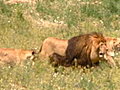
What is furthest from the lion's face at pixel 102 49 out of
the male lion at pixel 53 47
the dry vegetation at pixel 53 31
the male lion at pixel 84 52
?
the male lion at pixel 53 47

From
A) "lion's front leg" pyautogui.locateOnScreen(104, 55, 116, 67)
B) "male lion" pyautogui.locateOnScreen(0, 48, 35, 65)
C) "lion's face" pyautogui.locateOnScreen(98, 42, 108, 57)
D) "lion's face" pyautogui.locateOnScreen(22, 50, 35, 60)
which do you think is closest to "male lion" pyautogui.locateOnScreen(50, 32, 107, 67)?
"lion's face" pyautogui.locateOnScreen(98, 42, 108, 57)

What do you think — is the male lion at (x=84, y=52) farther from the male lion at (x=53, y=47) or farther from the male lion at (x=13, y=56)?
the male lion at (x=13, y=56)

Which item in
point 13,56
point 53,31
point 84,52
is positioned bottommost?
point 53,31

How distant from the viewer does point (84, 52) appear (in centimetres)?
966

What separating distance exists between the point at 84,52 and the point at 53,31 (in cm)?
378

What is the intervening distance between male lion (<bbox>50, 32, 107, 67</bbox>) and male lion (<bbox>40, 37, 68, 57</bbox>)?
0.22 ft

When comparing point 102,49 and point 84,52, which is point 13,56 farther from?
point 102,49

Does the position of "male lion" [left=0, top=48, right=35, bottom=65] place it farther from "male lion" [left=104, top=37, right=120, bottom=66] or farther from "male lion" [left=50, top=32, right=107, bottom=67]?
"male lion" [left=104, top=37, right=120, bottom=66]

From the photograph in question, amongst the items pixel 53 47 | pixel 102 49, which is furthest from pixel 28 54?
pixel 102 49

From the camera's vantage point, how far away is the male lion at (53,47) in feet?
32.2

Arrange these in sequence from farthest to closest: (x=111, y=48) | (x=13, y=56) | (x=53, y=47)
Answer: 1. (x=111, y=48)
2. (x=13, y=56)
3. (x=53, y=47)

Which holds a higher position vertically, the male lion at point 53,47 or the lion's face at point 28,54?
the male lion at point 53,47

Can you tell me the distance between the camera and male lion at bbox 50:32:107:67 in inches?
380

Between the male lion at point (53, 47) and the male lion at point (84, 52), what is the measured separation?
67 mm
